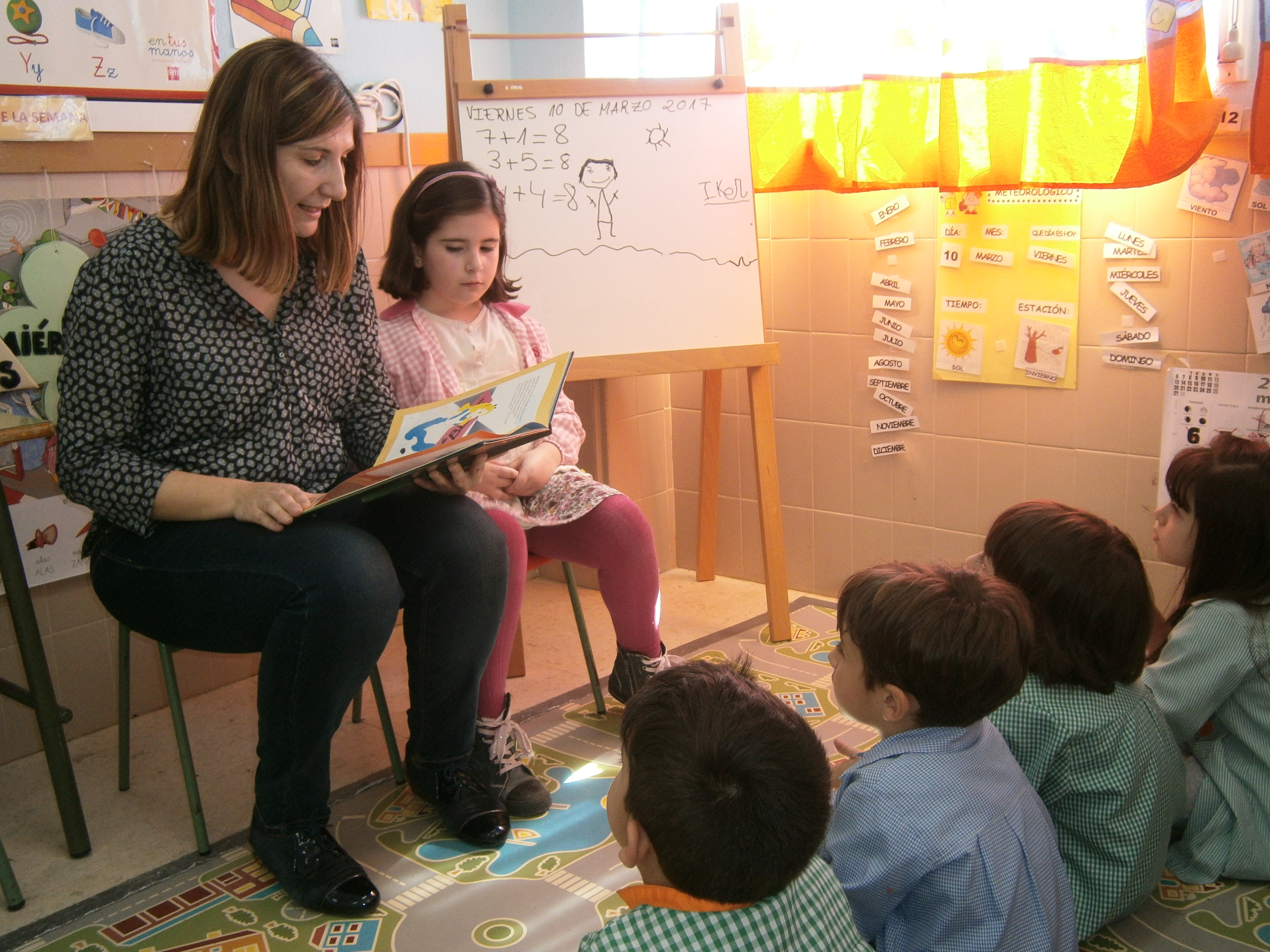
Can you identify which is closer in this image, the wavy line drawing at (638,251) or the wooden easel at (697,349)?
the wooden easel at (697,349)

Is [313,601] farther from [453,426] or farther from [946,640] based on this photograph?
[946,640]

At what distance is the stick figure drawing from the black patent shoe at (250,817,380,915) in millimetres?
1362

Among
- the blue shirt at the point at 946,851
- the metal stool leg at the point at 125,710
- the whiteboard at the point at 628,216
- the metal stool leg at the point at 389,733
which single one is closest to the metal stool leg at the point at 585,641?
the metal stool leg at the point at 389,733

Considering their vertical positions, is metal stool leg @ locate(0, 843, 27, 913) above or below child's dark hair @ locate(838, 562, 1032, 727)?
below

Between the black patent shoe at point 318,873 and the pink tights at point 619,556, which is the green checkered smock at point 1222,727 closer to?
the pink tights at point 619,556

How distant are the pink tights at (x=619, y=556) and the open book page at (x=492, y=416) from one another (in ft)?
1.13

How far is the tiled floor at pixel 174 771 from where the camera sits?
71.4 inches

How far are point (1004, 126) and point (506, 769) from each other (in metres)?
1.56

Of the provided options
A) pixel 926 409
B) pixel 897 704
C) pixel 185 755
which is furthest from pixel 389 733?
pixel 926 409

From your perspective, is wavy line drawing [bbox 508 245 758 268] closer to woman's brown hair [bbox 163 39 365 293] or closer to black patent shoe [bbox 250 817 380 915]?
woman's brown hair [bbox 163 39 365 293]

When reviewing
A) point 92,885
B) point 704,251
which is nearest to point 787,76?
point 704,251

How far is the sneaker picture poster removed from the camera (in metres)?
1.95

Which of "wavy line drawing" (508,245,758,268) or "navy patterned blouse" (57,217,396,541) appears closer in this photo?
"navy patterned blouse" (57,217,396,541)

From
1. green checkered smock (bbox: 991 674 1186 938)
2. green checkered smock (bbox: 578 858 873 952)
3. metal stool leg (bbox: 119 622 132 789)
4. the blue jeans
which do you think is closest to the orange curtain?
green checkered smock (bbox: 991 674 1186 938)
